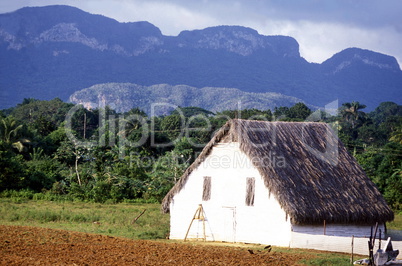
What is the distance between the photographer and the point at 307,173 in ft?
78.4

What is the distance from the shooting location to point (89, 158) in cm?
4375

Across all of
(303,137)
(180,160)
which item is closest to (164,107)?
(180,160)

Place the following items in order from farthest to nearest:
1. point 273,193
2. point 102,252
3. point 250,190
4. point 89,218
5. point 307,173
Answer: point 89,218 < point 307,173 < point 250,190 < point 273,193 < point 102,252

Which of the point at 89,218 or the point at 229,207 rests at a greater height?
the point at 229,207

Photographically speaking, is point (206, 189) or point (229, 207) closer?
point (229, 207)

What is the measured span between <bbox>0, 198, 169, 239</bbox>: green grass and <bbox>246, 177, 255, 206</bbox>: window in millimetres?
4100

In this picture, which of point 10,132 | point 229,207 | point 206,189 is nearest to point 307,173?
point 229,207

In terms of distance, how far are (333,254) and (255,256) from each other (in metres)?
3.45

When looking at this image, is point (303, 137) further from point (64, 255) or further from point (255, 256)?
point (64, 255)

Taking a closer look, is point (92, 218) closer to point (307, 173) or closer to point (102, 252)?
point (307, 173)

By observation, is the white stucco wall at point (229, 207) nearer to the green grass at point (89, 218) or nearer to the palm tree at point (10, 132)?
the green grass at point (89, 218)

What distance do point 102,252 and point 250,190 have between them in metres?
7.76

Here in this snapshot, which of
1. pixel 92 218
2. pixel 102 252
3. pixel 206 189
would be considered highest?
pixel 206 189

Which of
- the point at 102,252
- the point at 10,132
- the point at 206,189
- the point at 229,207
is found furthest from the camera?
the point at 10,132
